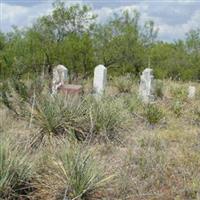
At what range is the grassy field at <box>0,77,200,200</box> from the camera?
17.9 feet

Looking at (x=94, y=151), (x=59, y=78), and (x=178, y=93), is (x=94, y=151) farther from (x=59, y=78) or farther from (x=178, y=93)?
(x=178, y=93)

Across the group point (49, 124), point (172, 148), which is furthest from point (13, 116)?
point (172, 148)

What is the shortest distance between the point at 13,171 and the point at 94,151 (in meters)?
1.04

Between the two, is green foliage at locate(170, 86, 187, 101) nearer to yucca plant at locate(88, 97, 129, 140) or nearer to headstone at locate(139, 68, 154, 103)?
headstone at locate(139, 68, 154, 103)

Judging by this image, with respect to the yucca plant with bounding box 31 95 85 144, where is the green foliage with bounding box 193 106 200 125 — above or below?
below

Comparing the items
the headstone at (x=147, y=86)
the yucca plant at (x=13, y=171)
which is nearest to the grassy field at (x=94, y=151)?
the yucca plant at (x=13, y=171)

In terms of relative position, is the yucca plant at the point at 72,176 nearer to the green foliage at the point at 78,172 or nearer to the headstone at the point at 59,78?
the green foliage at the point at 78,172

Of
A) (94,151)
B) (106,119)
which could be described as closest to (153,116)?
(106,119)

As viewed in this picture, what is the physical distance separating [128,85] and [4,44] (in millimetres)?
10362

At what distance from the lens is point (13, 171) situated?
544cm

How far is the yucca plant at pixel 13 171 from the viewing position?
17.4 feet

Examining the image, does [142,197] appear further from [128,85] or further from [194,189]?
[128,85]

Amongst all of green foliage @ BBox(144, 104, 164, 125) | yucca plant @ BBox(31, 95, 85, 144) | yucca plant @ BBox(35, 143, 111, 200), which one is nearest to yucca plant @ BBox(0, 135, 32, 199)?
yucca plant @ BBox(35, 143, 111, 200)

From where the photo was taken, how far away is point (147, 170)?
651 cm
